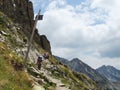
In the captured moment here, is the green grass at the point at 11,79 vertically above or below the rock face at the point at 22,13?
below

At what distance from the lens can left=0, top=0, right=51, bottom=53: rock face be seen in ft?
394

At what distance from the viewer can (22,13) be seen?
433ft

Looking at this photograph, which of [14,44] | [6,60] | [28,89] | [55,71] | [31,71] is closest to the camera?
[28,89]

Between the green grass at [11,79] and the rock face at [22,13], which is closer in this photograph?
the green grass at [11,79]

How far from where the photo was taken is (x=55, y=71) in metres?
59.2

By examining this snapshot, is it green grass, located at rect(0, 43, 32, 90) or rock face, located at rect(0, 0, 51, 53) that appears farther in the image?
rock face, located at rect(0, 0, 51, 53)

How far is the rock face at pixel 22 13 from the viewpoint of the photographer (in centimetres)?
12019

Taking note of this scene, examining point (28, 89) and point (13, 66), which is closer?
point (28, 89)

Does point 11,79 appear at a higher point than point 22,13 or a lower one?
lower

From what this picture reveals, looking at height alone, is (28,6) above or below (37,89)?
above

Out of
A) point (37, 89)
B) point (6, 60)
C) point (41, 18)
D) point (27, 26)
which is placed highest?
point (27, 26)

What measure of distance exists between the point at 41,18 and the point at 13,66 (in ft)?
14.5

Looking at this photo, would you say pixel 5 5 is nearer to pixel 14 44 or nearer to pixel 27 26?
pixel 27 26

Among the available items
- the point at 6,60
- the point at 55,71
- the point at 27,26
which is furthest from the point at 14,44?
the point at 27,26
